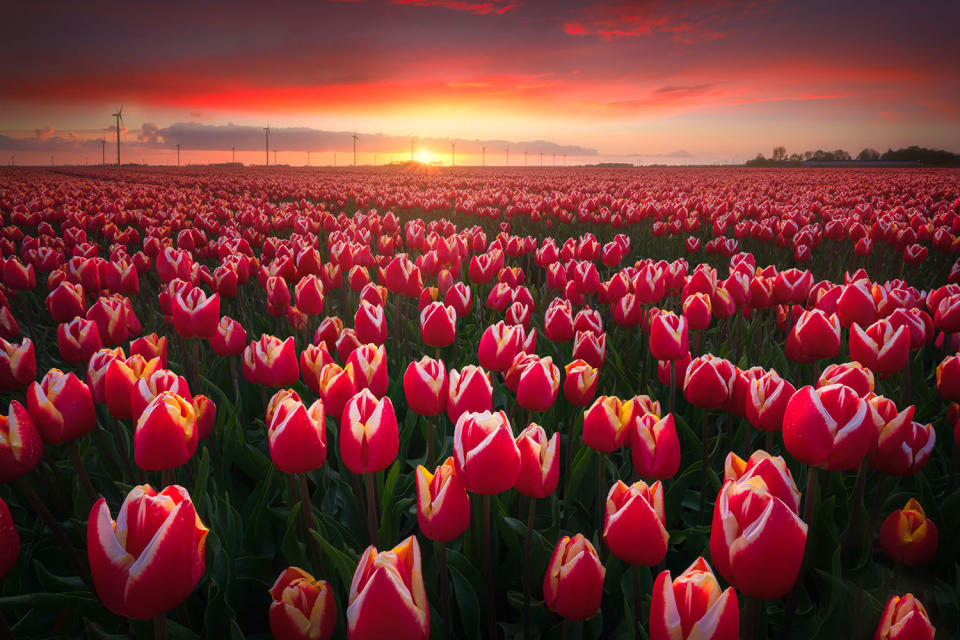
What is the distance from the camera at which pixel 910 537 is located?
174 cm

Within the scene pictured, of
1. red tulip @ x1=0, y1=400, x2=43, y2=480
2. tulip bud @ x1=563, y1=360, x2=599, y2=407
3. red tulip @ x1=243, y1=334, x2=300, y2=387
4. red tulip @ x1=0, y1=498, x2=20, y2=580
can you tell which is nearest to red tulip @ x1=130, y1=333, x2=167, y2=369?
red tulip @ x1=243, y1=334, x2=300, y2=387

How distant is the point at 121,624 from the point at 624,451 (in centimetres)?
230

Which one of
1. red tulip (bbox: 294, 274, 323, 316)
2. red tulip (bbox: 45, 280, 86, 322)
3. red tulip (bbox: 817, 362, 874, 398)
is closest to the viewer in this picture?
red tulip (bbox: 817, 362, 874, 398)

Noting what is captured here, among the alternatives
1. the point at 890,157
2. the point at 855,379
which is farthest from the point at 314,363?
the point at 890,157

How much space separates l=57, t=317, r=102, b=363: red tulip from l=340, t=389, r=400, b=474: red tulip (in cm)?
185

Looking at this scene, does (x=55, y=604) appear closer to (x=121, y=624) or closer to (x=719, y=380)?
(x=121, y=624)

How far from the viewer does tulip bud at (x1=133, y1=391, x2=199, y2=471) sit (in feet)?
5.33

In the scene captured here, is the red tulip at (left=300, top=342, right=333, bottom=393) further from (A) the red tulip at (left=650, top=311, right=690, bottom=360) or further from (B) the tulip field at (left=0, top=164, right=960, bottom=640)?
(A) the red tulip at (left=650, top=311, right=690, bottom=360)

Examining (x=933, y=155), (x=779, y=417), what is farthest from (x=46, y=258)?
(x=933, y=155)

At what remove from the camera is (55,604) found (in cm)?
177

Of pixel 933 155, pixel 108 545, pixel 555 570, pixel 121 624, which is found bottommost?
pixel 121 624

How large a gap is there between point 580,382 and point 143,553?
1.71 meters

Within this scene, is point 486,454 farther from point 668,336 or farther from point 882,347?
point 882,347

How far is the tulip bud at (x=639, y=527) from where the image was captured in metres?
1.35
